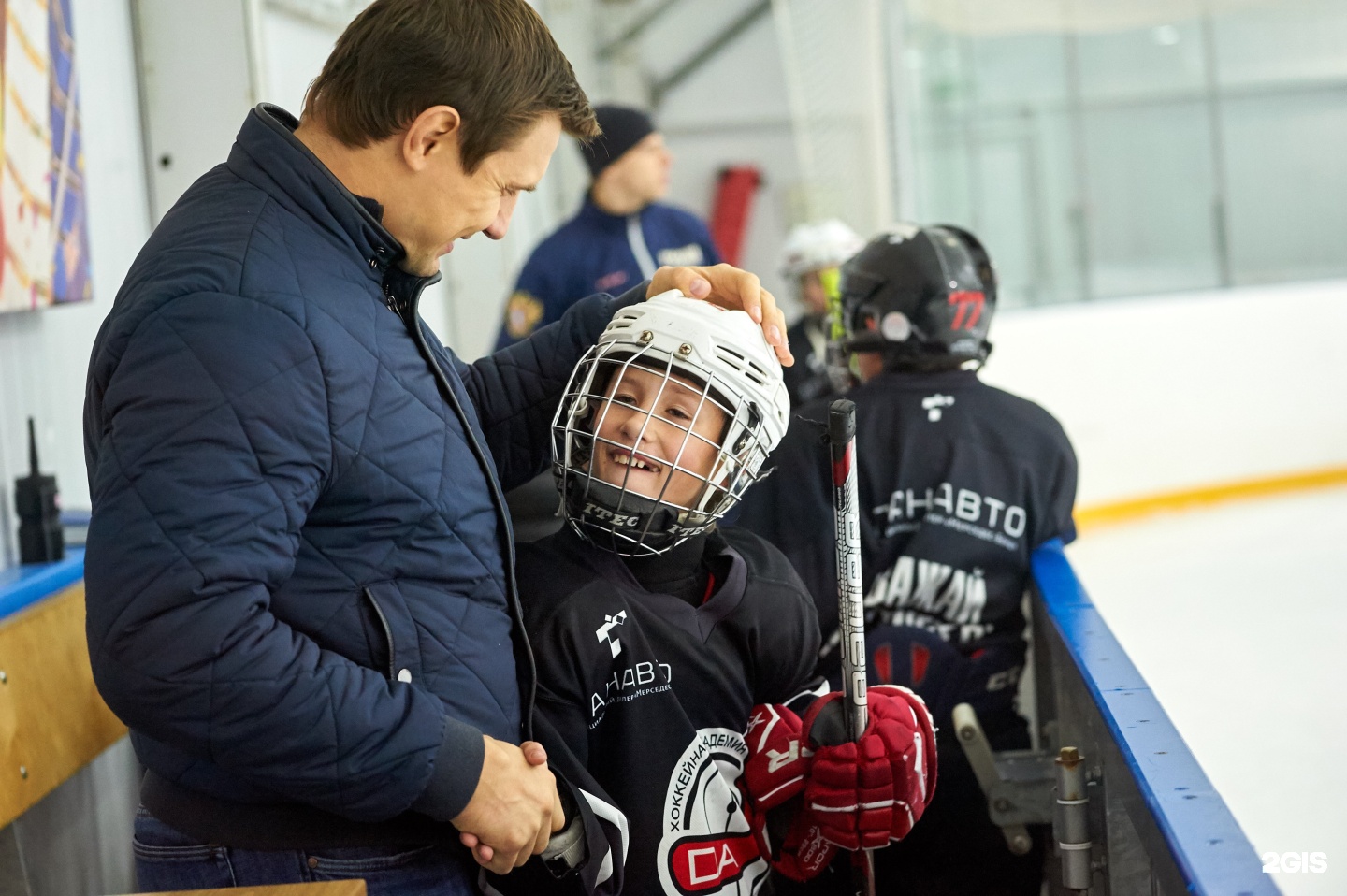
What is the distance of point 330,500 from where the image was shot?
108 cm

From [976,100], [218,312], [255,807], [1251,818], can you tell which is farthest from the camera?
[976,100]

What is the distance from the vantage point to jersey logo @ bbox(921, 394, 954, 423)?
2107 mm

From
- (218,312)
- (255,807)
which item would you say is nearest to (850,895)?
(255,807)

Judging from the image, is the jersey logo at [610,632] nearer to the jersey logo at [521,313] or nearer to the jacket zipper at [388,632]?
the jacket zipper at [388,632]

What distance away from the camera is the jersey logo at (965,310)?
2182 millimetres

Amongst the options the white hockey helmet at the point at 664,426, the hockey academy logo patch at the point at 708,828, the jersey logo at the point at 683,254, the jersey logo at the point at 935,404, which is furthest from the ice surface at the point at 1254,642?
the jersey logo at the point at 683,254

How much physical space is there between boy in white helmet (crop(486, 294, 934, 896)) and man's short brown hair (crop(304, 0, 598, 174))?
1.13 feet

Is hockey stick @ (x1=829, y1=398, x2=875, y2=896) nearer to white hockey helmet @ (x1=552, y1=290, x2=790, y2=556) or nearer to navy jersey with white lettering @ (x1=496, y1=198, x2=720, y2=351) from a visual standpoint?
white hockey helmet @ (x1=552, y1=290, x2=790, y2=556)

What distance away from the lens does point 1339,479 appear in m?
6.55

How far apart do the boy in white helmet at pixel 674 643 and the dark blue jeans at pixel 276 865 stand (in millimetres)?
150

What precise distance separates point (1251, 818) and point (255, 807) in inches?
97.2

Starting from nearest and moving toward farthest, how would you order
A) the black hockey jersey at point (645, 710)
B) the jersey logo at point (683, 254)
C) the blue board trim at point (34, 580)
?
the black hockey jersey at point (645, 710)
the blue board trim at point (34, 580)
the jersey logo at point (683, 254)

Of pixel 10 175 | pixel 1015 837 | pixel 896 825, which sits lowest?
pixel 1015 837

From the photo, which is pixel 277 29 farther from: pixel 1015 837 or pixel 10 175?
pixel 1015 837
